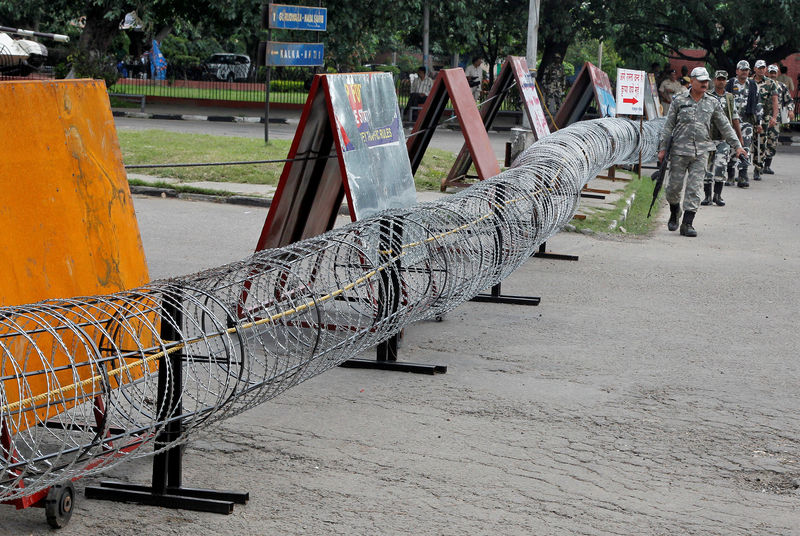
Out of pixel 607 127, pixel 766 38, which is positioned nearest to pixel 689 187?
pixel 607 127

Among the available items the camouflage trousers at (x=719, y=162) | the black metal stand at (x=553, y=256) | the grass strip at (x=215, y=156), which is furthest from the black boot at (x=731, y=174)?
the black metal stand at (x=553, y=256)

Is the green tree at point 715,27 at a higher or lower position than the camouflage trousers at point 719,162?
higher

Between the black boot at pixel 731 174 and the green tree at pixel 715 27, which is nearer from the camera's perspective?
the black boot at pixel 731 174

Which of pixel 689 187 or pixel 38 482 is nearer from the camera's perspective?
pixel 38 482

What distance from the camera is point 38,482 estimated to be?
11.8 ft

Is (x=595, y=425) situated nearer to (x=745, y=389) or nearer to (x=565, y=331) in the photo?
(x=745, y=389)

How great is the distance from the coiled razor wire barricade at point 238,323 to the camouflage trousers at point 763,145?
9.83 metres

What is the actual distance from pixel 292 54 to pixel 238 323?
616 inches

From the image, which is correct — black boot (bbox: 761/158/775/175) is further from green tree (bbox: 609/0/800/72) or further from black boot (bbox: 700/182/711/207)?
green tree (bbox: 609/0/800/72)

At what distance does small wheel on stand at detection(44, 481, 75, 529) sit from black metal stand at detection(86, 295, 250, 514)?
0.30 m

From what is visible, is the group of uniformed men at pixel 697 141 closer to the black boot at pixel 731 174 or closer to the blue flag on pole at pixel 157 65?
the black boot at pixel 731 174

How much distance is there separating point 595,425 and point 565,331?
7.23 ft

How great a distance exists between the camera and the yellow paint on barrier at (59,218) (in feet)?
14.0

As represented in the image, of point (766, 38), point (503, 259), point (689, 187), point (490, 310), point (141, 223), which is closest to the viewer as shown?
point (503, 259)
